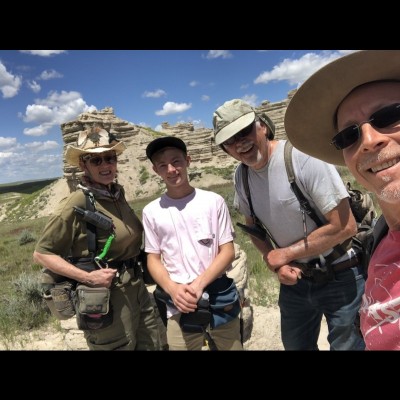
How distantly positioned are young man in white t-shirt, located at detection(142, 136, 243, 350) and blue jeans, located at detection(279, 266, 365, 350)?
46cm

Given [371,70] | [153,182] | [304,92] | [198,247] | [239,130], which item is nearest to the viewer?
[371,70]

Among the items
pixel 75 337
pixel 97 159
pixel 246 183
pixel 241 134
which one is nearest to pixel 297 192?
pixel 246 183

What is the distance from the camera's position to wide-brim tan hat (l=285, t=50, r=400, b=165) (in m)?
1.32

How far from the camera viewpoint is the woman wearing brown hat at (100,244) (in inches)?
96.2

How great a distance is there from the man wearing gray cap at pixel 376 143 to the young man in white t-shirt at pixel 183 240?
4.10ft

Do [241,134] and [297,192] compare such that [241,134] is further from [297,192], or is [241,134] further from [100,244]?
[100,244]

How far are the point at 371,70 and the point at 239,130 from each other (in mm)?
977

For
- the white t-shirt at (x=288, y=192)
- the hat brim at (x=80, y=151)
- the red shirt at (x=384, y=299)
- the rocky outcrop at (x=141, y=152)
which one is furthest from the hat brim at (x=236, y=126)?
the rocky outcrop at (x=141, y=152)

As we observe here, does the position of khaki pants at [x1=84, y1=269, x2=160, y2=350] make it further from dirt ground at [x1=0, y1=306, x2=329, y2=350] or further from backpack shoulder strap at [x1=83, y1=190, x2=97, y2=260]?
dirt ground at [x1=0, y1=306, x2=329, y2=350]

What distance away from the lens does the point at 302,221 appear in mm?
2215
